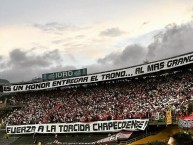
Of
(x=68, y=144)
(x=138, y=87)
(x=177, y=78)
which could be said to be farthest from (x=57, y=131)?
(x=177, y=78)

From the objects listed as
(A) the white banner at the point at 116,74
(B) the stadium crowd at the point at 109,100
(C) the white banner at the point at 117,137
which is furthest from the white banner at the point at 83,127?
(A) the white banner at the point at 116,74

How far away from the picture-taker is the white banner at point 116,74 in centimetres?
3920

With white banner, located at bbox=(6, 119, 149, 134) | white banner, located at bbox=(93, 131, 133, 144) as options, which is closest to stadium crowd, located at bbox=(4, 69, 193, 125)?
white banner, located at bbox=(6, 119, 149, 134)

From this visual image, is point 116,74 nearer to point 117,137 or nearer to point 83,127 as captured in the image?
point 83,127

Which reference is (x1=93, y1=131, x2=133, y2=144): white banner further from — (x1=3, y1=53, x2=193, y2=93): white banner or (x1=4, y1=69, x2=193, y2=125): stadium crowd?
(x1=3, y1=53, x2=193, y2=93): white banner

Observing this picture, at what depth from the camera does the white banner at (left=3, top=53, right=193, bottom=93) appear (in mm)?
39203

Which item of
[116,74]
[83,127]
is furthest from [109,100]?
[83,127]

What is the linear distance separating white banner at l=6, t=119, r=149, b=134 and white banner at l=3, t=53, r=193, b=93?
7.14 meters

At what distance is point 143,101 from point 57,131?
10.9 m

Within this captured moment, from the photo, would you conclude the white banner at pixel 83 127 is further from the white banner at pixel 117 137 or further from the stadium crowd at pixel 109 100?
the stadium crowd at pixel 109 100

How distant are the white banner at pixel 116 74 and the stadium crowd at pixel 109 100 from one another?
1714 mm

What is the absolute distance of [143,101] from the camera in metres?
39.7

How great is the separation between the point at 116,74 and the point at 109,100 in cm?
323

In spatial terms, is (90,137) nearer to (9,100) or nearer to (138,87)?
(138,87)
